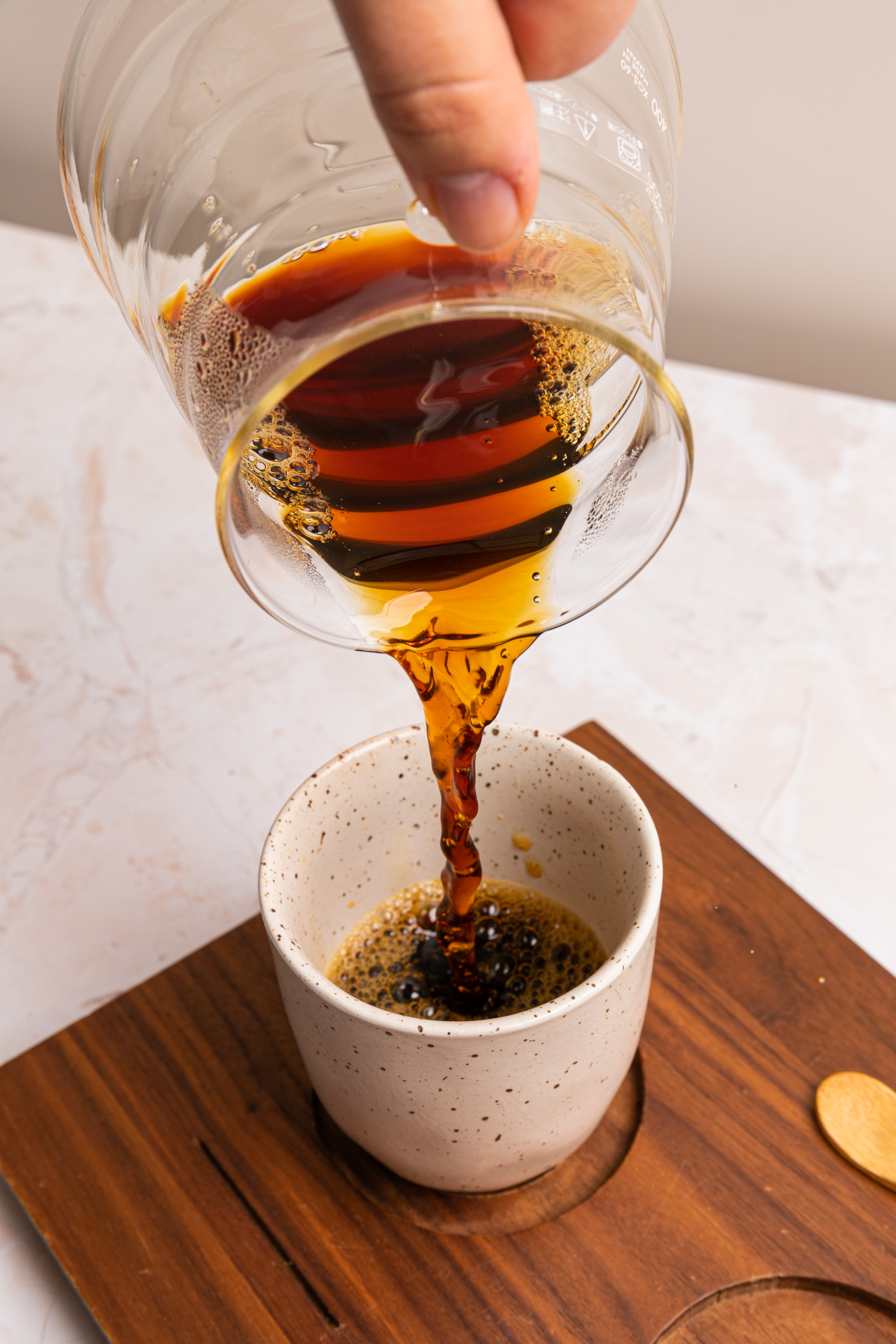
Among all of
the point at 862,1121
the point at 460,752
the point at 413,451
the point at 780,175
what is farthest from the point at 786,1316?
the point at 780,175

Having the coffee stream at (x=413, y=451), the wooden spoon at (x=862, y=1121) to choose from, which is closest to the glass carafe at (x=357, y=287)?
the coffee stream at (x=413, y=451)

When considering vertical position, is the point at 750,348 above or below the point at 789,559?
below

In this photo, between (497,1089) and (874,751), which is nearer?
(497,1089)

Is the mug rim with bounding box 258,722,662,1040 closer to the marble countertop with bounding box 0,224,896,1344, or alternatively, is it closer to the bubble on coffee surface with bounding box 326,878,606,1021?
the bubble on coffee surface with bounding box 326,878,606,1021

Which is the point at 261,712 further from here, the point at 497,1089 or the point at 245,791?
the point at 497,1089

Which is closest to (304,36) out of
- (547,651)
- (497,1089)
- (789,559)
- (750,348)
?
(497,1089)

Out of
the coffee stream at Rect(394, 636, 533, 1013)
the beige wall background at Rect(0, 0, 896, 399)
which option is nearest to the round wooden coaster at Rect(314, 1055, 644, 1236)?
the coffee stream at Rect(394, 636, 533, 1013)

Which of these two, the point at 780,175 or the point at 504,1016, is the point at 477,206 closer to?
the point at 504,1016
